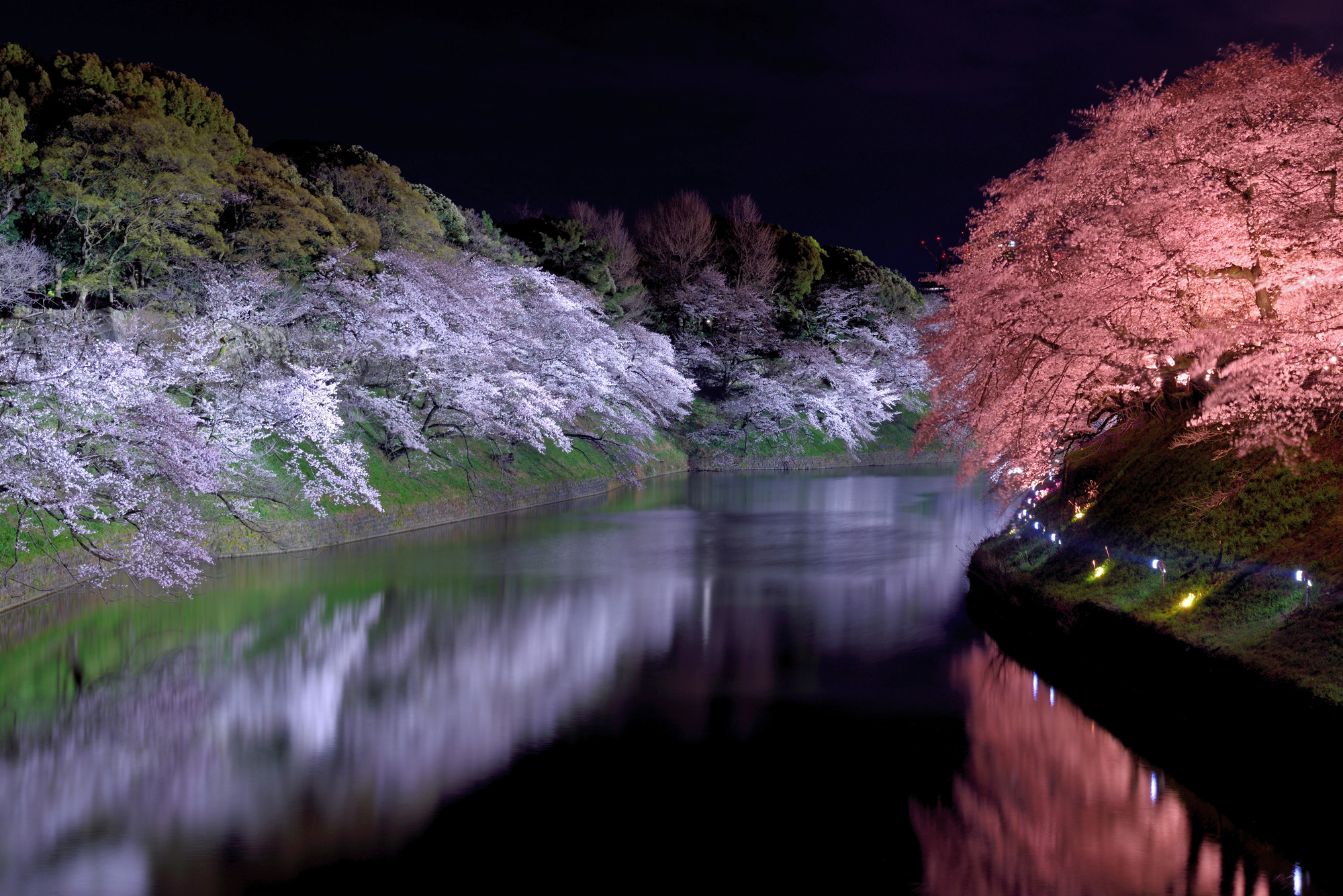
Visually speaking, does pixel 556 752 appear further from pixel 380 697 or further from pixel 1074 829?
pixel 1074 829

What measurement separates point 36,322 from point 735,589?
1217cm

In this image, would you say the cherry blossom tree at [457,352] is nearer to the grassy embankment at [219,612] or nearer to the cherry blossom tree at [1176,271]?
the grassy embankment at [219,612]

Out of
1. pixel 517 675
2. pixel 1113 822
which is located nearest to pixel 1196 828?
pixel 1113 822

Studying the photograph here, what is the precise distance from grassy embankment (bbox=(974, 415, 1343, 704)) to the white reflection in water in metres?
2.46

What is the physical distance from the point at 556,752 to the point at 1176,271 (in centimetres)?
932

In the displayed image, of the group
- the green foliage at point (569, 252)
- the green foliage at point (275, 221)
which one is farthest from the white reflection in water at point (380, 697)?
the green foliage at point (569, 252)

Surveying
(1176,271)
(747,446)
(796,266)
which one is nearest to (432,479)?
(1176,271)

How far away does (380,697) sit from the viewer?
12.0 m

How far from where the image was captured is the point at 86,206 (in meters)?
19.7

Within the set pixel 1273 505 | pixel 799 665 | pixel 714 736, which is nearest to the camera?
pixel 714 736

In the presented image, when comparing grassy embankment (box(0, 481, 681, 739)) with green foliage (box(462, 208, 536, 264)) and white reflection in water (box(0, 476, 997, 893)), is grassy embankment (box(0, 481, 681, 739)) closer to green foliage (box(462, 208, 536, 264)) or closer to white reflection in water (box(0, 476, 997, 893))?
white reflection in water (box(0, 476, 997, 893))

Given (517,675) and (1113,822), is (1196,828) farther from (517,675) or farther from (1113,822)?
(517,675)

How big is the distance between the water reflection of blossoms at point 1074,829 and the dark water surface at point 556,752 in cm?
3

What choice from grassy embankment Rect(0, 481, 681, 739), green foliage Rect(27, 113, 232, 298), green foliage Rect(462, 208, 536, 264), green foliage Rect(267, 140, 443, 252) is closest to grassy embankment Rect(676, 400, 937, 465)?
green foliage Rect(462, 208, 536, 264)
